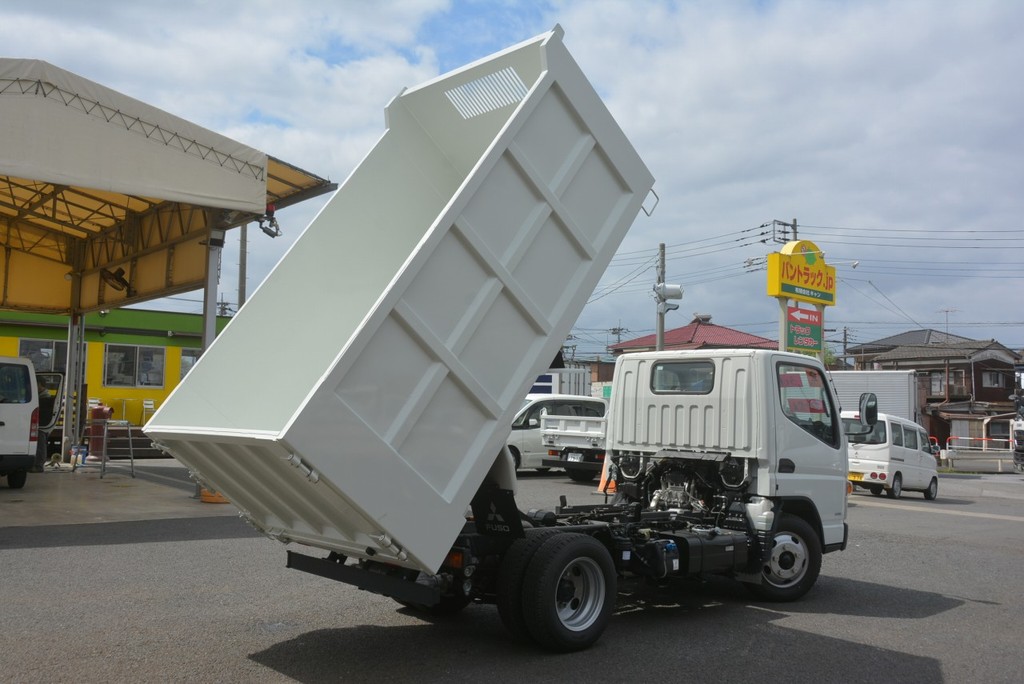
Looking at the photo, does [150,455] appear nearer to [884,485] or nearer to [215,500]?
[215,500]

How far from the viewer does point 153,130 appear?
11773 mm

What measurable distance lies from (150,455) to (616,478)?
17600 millimetres

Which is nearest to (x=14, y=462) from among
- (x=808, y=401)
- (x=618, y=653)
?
(x=618, y=653)

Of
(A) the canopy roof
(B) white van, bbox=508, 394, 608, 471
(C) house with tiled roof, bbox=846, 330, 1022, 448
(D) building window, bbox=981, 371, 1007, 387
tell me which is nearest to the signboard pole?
(B) white van, bbox=508, 394, 608, 471

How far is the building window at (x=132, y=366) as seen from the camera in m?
26.4

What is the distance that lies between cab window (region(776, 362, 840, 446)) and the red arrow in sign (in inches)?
698

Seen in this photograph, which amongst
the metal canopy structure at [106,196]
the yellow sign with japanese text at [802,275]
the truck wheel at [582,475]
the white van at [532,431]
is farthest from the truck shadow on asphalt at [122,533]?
the yellow sign with japanese text at [802,275]

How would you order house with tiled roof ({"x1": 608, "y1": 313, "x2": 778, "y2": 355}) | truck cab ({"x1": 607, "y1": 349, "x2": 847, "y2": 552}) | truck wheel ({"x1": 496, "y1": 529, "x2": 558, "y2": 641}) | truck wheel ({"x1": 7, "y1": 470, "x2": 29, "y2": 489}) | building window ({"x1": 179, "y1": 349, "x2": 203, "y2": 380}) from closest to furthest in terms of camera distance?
truck wheel ({"x1": 496, "y1": 529, "x2": 558, "y2": 641}) → truck cab ({"x1": 607, "y1": 349, "x2": 847, "y2": 552}) → truck wheel ({"x1": 7, "y1": 470, "x2": 29, "y2": 489}) → building window ({"x1": 179, "y1": 349, "x2": 203, "y2": 380}) → house with tiled roof ({"x1": 608, "y1": 313, "x2": 778, "y2": 355})

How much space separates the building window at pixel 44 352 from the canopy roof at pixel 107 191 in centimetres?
696

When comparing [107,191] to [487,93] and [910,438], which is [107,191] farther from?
[910,438]

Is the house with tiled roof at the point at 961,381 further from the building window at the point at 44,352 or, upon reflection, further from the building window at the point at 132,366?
the building window at the point at 44,352

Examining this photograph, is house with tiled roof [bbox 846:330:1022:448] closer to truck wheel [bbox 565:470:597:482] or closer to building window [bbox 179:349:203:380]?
truck wheel [bbox 565:470:597:482]

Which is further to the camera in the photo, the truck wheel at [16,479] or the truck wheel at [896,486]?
the truck wheel at [896,486]

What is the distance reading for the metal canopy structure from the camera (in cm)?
1073
